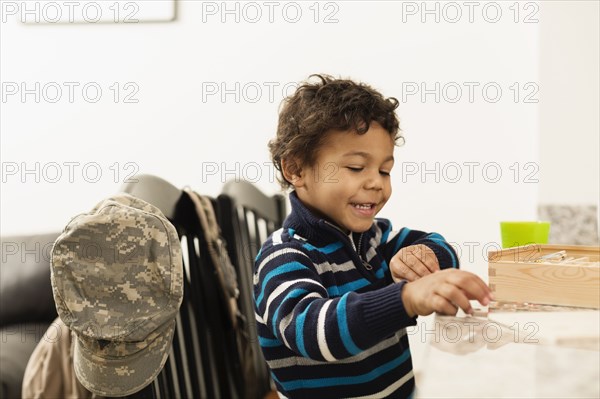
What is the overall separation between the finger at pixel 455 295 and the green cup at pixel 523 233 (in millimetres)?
637

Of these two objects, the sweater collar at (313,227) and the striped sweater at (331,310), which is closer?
the striped sweater at (331,310)

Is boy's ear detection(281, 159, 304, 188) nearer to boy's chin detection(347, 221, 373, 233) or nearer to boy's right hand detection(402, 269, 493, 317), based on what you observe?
boy's chin detection(347, 221, 373, 233)

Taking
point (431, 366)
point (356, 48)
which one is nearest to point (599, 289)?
point (431, 366)

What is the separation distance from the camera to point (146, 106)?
233 centimetres

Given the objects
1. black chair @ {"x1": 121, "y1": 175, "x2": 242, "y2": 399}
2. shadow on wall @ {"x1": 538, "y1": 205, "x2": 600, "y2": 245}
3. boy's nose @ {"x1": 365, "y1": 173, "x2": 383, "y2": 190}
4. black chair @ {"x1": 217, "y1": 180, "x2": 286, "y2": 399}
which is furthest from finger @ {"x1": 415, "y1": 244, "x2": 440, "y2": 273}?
shadow on wall @ {"x1": 538, "y1": 205, "x2": 600, "y2": 245}

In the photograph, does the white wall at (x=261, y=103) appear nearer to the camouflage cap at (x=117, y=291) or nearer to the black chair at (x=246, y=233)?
the black chair at (x=246, y=233)

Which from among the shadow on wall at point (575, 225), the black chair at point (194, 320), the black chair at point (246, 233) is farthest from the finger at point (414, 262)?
the shadow on wall at point (575, 225)

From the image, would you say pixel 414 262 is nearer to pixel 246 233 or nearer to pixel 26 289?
pixel 246 233

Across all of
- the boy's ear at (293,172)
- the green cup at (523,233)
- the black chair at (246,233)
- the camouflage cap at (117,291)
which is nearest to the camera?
the camouflage cap at (117,291)

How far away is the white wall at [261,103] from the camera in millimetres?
2092

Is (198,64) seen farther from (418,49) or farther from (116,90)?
(418,49)

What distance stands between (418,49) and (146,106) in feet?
3.29

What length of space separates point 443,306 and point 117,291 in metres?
0.45

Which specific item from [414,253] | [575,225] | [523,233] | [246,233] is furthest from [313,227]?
[575,225]
